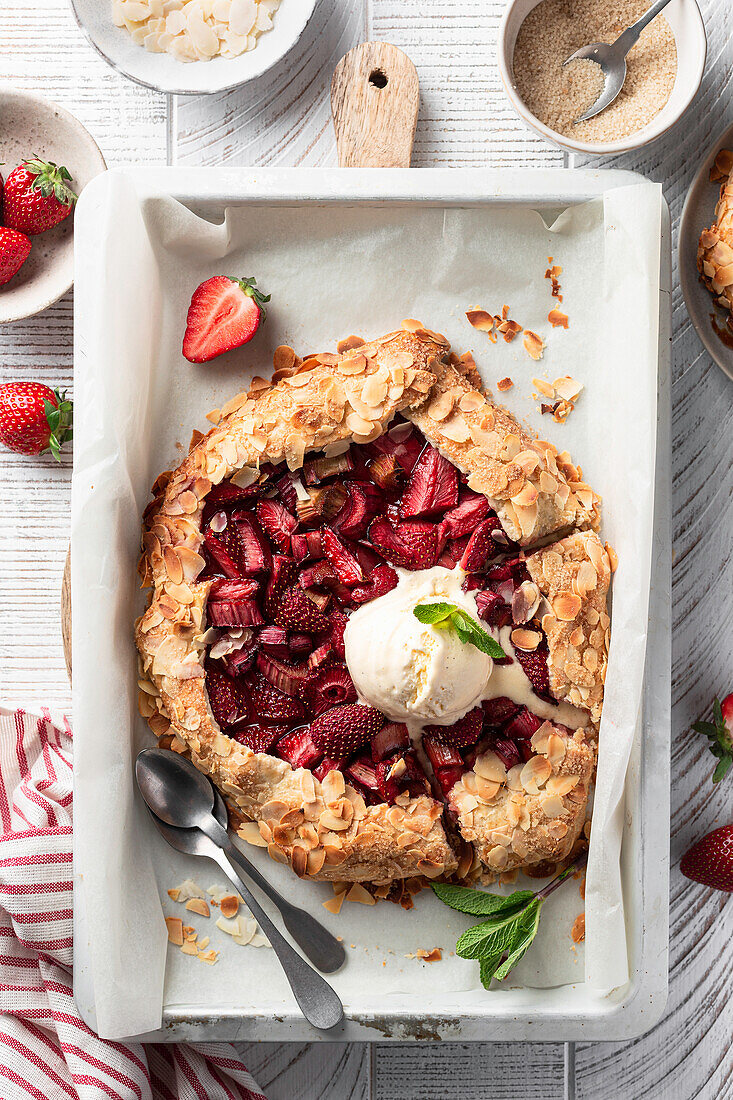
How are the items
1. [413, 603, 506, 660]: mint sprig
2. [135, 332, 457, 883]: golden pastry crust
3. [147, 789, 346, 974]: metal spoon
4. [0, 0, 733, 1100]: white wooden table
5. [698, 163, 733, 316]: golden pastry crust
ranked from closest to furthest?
1. [413, 603, 506, 660]: mint sprig
2. [135, 332, 457, 883]: golden pastry crust
3. [147, 789, 346, 974]: metal spoon
4. [698, 163, 733, 316]: golden pastry crust
5. [0, 0, 733, 1100]: white wooden table

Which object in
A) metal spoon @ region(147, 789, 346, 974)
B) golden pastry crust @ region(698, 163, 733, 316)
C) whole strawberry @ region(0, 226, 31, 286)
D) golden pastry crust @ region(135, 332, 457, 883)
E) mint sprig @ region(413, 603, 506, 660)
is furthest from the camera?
whole strawberry @ region(0, 226, 31, 286)

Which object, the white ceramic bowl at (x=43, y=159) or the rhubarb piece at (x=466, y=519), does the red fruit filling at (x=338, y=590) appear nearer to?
the rhubarb piece at (x=466, y=519)

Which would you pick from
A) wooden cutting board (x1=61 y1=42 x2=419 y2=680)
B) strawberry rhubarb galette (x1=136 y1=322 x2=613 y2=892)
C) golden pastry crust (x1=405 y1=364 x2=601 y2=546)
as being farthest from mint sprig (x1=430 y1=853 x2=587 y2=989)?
wooden cutting board (x1=61 y1=42 x2=419 y2=680)

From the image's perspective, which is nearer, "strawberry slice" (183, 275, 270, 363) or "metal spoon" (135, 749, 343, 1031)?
"metal spoon" (135, 749, 343, 1031)

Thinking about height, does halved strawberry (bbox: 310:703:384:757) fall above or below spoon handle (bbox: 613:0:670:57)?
below

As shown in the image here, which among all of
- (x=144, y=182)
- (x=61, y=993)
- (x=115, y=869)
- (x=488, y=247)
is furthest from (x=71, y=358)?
(x=61, y=993)

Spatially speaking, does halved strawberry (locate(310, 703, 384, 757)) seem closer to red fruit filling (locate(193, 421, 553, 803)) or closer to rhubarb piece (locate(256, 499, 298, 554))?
red fruit filling (locate(193, 421, 553, 803))

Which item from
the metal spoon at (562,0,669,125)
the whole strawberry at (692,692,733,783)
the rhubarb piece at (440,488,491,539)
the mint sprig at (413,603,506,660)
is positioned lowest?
the whole strawberry at (692,692,733,783)
